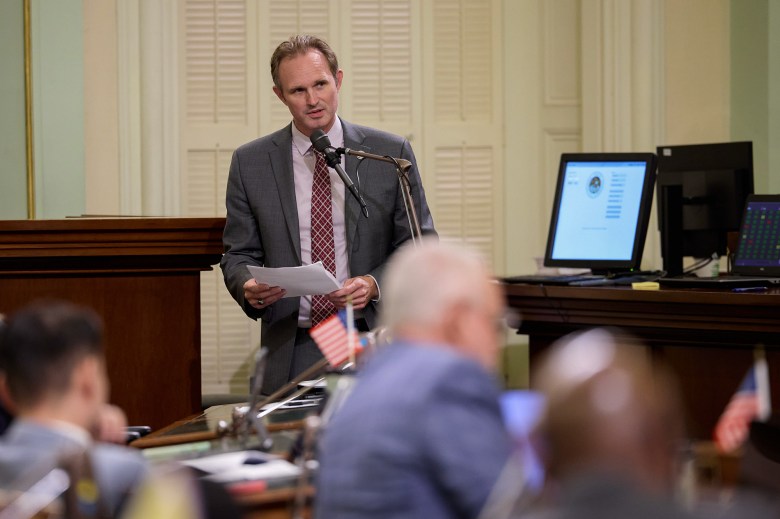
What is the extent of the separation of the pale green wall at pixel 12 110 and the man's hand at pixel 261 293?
8.79 ft

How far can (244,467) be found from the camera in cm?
258

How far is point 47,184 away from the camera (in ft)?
20.1

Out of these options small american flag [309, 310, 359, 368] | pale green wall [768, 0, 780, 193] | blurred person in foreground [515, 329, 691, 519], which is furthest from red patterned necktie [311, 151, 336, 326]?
pale green wall [768, 0, 780, 193]

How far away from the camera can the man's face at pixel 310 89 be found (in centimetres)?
397

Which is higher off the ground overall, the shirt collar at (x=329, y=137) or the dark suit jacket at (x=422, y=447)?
the shirt collar at (x=329, y=137)

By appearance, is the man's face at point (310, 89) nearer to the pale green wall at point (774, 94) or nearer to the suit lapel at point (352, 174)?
the suit lapel at point (352, 174)

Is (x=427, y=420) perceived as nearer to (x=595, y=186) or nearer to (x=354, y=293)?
(x=354, y=293)

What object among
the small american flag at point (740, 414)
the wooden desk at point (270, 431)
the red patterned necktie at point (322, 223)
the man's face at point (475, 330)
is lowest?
the wooden desk at point (270, 431)

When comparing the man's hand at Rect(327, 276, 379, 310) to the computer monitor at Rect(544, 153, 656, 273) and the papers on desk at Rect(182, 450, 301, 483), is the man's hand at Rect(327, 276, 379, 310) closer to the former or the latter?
the papers on desk at Rect(182, 450, 301, 483)

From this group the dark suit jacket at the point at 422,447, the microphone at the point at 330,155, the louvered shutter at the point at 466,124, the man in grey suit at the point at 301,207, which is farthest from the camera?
the louvered shutter at the point at 466,124

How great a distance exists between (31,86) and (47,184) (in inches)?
19.4

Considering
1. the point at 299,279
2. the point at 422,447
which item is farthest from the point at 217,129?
the point at 422,447

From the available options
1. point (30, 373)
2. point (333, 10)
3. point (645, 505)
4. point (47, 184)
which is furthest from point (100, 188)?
point (645, 505)

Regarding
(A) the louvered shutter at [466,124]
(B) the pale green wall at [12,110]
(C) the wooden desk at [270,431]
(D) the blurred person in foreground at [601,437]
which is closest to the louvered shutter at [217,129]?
(B) the pale green wall at [12,110]
